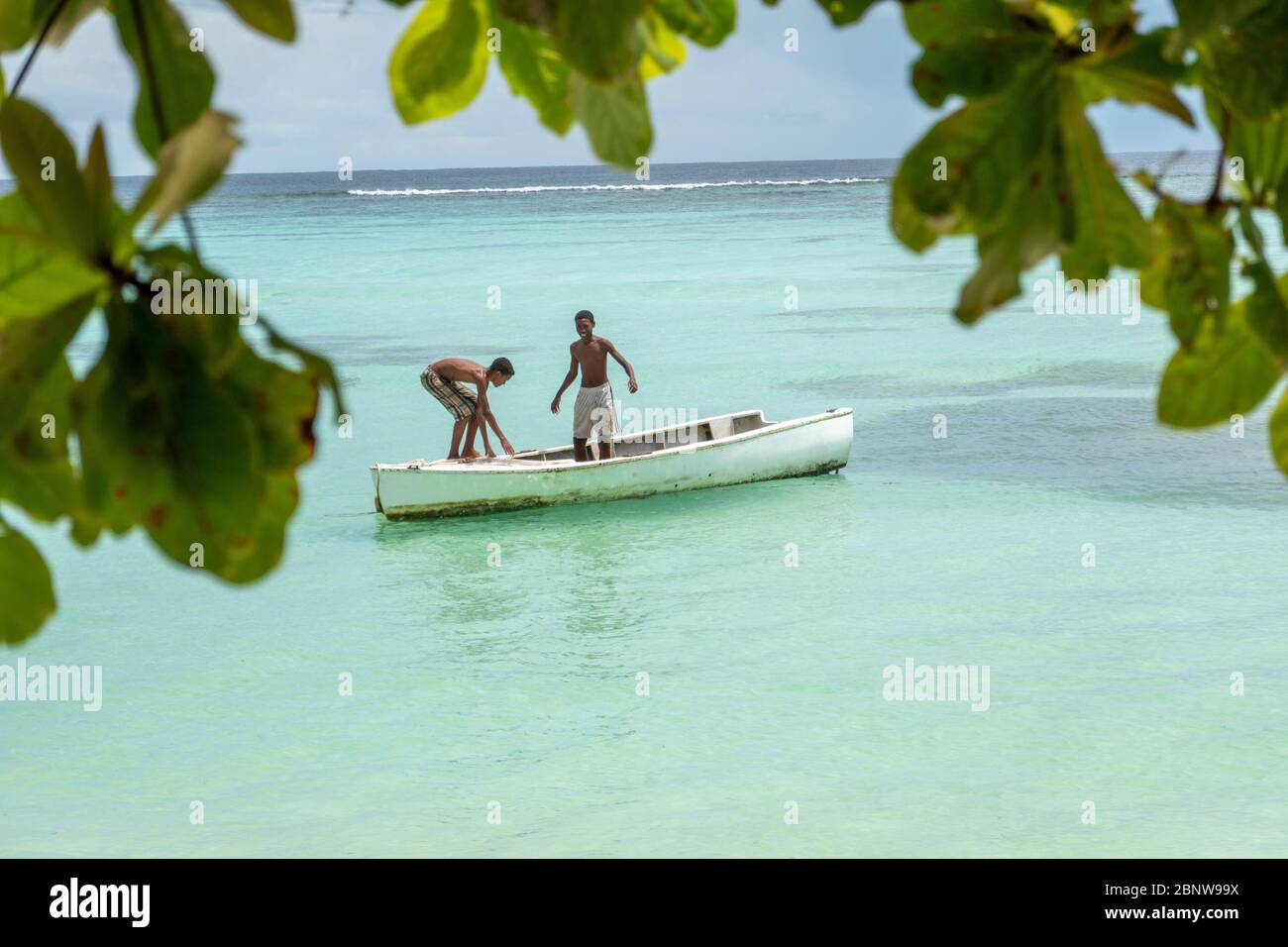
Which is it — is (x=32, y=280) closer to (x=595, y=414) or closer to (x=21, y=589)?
(x=21, y=589)

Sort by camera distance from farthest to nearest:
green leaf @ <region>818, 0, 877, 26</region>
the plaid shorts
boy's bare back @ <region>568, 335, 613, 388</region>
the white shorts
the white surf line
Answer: the white surf line
the white shorts
boy's bare back @ <region>568, 335, 613, 388</region>
the plaid shorts
green leaf @ <region>818, 0, 877, 26</region>

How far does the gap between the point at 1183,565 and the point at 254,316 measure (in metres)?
12.2

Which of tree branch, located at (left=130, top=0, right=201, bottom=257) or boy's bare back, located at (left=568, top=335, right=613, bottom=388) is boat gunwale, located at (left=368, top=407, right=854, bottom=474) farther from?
tree branch, located at (left=130, top=0, right=201, bottom=257)

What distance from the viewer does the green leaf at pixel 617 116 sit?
0.91m

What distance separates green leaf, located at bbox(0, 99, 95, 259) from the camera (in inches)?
22.3

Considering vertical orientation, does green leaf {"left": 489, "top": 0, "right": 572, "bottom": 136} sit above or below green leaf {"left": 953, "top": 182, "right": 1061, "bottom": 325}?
above

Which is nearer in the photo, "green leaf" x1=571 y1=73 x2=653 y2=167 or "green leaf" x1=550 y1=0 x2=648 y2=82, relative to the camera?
"green leaf" x1=550 y1=0 x2=648 y2=82

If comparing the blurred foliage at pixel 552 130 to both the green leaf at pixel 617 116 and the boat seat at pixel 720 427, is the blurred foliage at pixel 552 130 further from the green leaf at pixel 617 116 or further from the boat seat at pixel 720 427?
the boat seat at pixel 720 427

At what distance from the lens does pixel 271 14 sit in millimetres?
651

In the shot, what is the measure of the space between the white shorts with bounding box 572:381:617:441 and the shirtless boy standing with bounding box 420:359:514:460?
2.31ft

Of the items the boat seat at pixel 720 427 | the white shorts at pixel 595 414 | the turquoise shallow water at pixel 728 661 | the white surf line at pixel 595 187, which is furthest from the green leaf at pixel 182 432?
the white surf line at pixel 595 187

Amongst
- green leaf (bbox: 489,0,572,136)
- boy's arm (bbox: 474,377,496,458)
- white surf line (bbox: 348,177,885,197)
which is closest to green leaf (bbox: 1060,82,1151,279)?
green leaf (bbox: 489,0,572,136)

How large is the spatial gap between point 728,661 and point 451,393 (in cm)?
404
